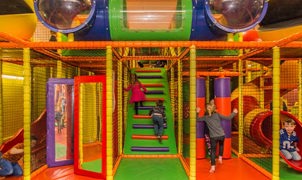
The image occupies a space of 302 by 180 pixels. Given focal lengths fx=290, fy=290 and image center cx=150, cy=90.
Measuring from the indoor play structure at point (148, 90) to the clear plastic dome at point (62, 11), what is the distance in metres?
0.02

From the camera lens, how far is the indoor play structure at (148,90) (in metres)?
4.66

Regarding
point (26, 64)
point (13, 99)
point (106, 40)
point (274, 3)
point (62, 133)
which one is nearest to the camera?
point (26, 64)

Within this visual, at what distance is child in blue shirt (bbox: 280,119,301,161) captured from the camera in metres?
5.62

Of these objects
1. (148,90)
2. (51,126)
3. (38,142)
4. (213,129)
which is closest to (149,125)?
(148,90)

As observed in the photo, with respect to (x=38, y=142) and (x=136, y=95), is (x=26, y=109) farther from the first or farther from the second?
(x=136, y=95)

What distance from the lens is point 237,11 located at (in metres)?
4.75

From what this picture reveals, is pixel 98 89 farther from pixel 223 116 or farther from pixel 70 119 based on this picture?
pixel 223 116

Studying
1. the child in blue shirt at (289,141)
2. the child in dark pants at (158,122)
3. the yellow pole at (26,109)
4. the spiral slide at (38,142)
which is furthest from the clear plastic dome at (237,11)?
the spiral slide at (38,142)

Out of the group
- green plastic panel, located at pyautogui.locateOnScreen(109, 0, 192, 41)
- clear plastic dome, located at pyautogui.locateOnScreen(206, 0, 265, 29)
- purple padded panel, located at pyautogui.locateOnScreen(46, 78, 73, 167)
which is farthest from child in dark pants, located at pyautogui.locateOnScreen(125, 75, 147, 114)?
clear plastic dome, located at pyautogui.locateOnScreen(206, 0, 265, 29)

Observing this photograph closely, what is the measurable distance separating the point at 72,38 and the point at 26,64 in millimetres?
852

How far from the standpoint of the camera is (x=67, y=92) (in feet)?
19.5

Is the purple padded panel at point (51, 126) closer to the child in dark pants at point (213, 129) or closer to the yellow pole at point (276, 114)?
the child in dark pants at point (213, 129)

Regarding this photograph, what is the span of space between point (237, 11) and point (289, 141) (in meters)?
2.81

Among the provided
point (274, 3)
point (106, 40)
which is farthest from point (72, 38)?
point (274, 3)
